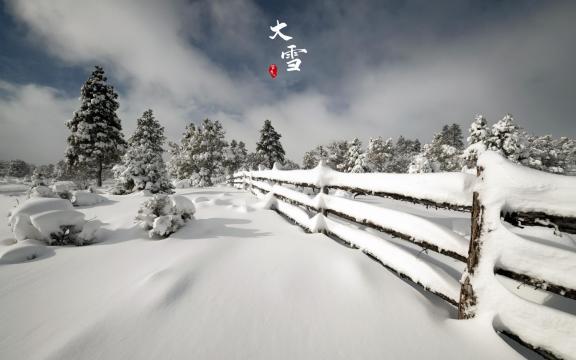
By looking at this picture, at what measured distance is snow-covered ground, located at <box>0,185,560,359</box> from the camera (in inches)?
52.8

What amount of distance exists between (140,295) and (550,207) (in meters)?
2.82

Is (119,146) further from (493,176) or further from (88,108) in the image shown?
(493,176)

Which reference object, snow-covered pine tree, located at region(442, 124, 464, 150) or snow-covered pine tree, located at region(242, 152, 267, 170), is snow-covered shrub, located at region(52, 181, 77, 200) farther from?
snow-covered pine tree, located at region(442, 124, 464, 150)

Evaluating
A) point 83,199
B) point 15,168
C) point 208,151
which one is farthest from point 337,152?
point 15,168

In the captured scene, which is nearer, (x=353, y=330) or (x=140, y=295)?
(x=353, y=330)

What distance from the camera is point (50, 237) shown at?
3086mm

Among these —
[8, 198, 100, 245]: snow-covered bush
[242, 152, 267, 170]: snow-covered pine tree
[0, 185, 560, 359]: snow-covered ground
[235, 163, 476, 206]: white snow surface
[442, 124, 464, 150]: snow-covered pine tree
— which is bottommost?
[0, 185, 560, 359]: snow-covered ground

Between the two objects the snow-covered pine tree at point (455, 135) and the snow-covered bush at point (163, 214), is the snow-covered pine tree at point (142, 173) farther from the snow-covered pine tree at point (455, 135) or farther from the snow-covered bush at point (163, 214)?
the snow-covered pine tree at point (455, 135)

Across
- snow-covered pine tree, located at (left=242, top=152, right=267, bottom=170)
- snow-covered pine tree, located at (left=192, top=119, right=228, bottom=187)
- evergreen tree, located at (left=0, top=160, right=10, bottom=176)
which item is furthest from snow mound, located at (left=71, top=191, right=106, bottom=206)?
evergreen tree, located at (left=0, top=160, right=10, bottom=176)

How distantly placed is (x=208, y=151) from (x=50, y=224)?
84.2ft

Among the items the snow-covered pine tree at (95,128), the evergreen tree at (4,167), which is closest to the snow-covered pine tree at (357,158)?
the snow-covered pine tree at (95,128)

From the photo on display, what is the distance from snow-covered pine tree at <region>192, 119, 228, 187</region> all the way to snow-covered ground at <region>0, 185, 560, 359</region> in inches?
1015

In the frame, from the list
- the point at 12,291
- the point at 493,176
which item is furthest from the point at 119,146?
the point at 493,176

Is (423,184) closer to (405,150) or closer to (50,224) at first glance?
(50,224)
